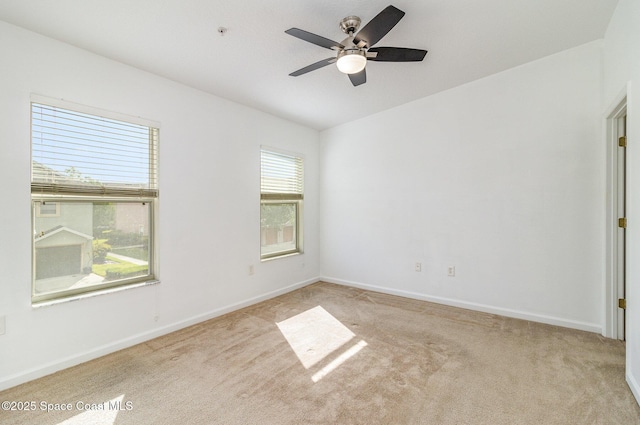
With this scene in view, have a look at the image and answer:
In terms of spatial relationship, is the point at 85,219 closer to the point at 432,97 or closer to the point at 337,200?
the point at 337,200

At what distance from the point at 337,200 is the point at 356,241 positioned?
764mm

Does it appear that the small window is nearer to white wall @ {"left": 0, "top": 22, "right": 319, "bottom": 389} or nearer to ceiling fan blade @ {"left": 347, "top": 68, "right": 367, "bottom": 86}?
white wall @ {"left": 0, "top": 22, "right": 319, "bottom": 389}

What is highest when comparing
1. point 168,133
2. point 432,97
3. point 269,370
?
point 432,97

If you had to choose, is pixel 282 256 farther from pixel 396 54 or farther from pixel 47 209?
pixel 396 54

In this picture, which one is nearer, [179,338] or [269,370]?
[269,370]

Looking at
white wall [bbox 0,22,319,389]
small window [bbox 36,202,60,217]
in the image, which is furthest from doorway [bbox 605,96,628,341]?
small window [bbox 36,202,60,217]

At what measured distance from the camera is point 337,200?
16.1ft

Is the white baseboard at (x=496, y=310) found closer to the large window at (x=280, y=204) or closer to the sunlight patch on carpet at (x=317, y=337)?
the sunlight patch on carpet at (x=317, y=337)

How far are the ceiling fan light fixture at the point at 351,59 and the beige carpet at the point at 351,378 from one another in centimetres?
234

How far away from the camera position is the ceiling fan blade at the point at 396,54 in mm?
2160

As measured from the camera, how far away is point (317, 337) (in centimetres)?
290

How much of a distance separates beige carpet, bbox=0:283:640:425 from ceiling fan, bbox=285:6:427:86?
2.35 meters

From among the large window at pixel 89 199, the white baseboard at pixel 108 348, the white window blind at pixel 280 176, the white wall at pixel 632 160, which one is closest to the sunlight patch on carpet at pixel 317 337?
the white baseboard at pixel 108 348

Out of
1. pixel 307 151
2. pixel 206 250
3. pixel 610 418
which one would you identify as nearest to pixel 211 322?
pixel 206 250
